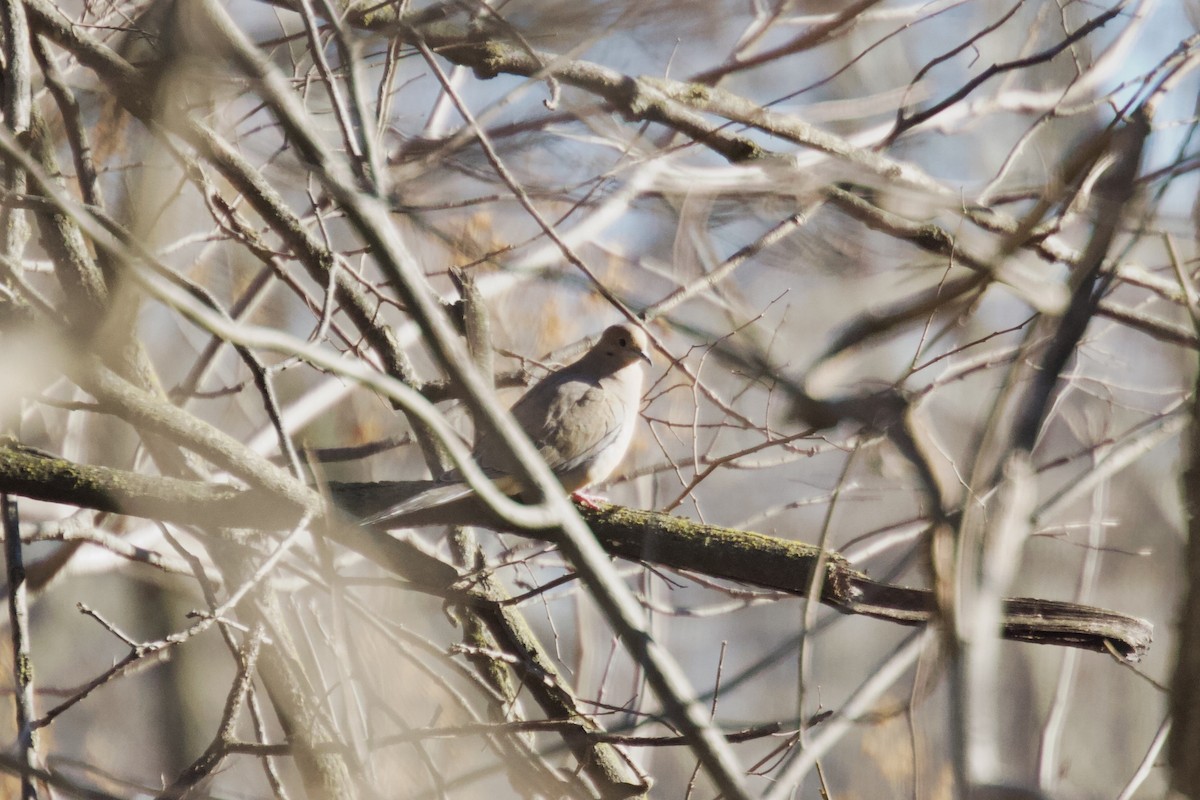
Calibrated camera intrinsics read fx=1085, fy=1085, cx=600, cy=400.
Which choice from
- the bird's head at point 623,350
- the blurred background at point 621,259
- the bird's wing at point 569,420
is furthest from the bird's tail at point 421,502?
the bird's head at point 623,350

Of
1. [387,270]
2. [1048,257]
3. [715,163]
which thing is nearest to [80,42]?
[387,270]

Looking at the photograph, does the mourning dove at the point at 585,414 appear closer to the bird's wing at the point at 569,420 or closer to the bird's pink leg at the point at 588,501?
the bird's wing at the point at 569,420

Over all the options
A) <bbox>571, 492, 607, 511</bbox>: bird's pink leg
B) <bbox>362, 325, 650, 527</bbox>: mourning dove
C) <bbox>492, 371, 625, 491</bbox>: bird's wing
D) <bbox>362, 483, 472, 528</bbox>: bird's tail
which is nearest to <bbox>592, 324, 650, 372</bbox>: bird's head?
<bbox>362, 325, 650, 527</bbox>: mourning dove

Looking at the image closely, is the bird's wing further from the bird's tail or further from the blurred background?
the bird's tail

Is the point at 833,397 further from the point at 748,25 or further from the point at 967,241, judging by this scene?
the point at 748,25

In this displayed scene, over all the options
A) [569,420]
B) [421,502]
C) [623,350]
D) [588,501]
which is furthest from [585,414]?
[421,502]

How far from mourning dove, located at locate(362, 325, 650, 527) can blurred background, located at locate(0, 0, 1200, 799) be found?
0.59 feet

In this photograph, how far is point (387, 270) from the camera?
1.70 metres

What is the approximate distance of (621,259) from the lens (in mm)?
3770

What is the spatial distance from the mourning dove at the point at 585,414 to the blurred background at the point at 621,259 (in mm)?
181

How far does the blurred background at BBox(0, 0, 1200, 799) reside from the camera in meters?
1.83

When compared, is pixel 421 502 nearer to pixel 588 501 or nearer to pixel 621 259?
pixel 588 501

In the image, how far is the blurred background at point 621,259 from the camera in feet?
6.02

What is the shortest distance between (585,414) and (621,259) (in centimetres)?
78
